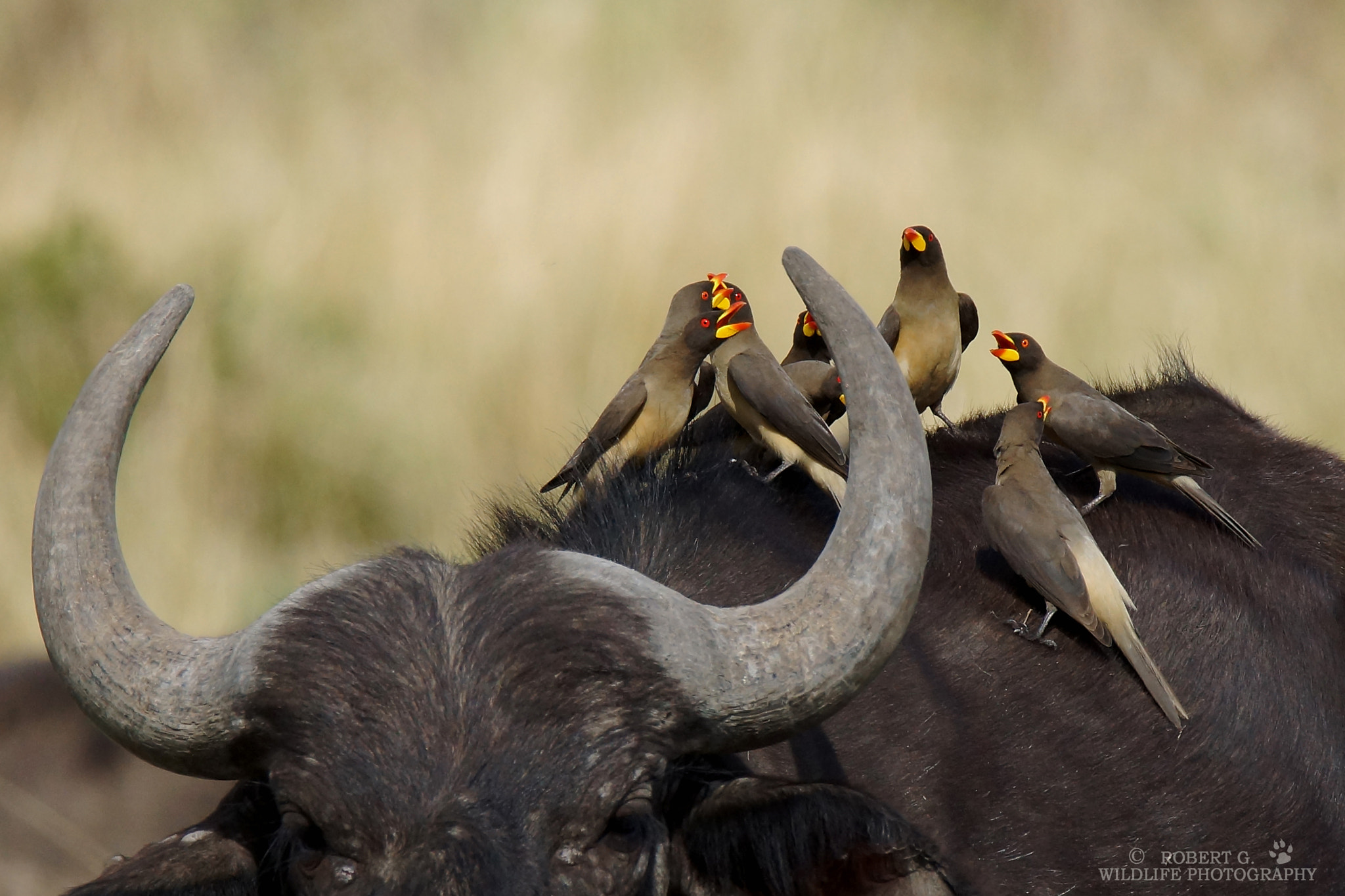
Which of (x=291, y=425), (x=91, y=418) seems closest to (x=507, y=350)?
(x=291, y=425)

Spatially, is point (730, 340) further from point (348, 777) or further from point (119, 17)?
point (119, 17)

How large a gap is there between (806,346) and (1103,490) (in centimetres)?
114

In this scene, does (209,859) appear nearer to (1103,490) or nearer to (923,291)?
(1103,490)

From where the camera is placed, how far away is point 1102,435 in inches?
154

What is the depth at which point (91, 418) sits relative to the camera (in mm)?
2658

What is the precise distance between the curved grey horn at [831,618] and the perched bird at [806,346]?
2033 millimetres

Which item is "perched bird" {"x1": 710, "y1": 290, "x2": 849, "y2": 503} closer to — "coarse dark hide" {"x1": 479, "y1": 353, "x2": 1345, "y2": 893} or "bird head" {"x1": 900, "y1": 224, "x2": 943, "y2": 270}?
"coarse dark hide" {"x1": 479, "y1": 353, "x2": 1345, "y2": 893}

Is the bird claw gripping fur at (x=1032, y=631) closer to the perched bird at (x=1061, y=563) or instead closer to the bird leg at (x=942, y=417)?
the perched bird at (x=1061, y=563)

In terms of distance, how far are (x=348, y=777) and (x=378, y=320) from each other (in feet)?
22.2

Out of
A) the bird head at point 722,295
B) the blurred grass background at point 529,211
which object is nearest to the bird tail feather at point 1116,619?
the bird head at point 722,295

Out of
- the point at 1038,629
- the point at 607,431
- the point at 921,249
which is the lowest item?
the point at 607,431

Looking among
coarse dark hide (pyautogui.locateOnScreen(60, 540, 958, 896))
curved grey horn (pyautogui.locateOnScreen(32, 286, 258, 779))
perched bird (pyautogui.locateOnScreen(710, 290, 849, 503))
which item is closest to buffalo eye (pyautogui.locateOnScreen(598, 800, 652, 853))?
coarse dark hide (pyautogui.locateOnScreen(60, 540, 958, 896))

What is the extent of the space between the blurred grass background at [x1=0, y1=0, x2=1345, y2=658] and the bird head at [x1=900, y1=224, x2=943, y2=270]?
3706 millimetres

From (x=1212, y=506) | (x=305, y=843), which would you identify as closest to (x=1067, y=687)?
(x=1212, y=506)
